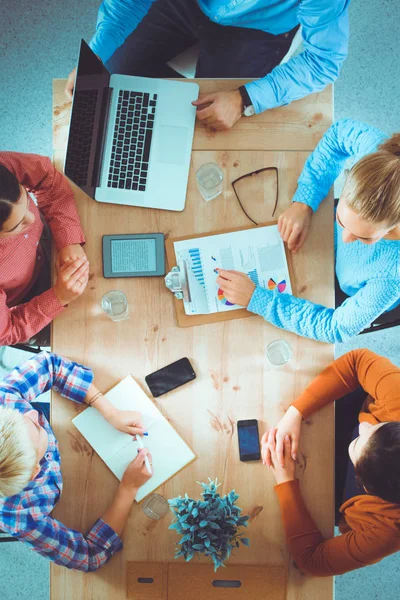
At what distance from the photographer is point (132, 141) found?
1.50 m

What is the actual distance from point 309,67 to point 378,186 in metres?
0.48

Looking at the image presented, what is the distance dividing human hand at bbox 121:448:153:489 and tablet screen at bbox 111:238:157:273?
0.49 m

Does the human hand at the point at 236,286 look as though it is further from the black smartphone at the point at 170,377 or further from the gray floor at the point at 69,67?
the gray floor at the point at 69,67

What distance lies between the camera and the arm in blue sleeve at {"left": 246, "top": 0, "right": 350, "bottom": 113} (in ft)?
4.66

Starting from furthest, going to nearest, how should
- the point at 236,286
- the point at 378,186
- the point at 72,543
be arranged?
the point at 236,286 → the point at 72,543 → the point at 378,186

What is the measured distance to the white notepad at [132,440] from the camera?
54.9 inches

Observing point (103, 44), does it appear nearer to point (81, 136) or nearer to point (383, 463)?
point (81, 136)

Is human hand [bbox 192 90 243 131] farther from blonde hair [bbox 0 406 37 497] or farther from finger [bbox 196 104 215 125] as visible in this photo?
blonde hair [bbox 0 406 37 497]

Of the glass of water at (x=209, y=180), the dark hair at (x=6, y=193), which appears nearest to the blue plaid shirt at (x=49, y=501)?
the dark hair at (x=6, y=193)

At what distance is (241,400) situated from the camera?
1413mm

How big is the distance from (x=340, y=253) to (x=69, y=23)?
160 centimetres

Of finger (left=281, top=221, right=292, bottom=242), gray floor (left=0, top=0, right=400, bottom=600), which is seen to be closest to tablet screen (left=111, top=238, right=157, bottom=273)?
finger (left=281, top=221, right=292, bottom=242)

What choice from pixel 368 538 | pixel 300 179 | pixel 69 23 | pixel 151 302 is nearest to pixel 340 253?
pixel 300 179

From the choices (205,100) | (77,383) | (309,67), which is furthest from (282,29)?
(77,383)
